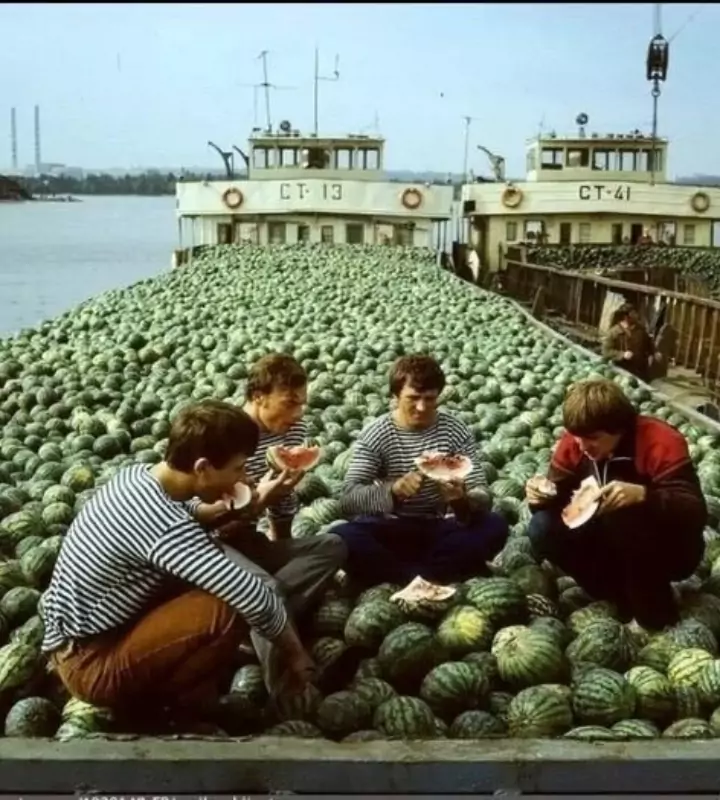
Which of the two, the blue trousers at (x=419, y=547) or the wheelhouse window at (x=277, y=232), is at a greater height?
the wheelhouse window at (x=277, y=232)

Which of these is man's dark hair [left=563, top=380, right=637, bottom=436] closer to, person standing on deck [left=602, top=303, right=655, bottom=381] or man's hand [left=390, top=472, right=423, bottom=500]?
man's hand [left=390, top=472, right=423, bottom=500]

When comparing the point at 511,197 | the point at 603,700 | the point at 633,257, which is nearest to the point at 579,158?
Answer: the point at 511,197

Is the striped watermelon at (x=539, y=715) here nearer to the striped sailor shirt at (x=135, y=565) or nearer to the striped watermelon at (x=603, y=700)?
the striped watermelon at (x=603, y=700)

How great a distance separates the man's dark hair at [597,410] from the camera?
172 inches

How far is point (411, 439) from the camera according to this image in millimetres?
5250

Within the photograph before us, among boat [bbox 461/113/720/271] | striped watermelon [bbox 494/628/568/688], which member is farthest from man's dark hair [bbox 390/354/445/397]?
boat [bbox 461/113/720/271]

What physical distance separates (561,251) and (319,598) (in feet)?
77.7

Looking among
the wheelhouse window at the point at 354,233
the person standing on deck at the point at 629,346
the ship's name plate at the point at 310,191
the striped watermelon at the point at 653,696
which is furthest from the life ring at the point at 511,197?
the striped watermelon at the point at 653,696

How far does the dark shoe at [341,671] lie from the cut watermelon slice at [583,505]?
0.96 m

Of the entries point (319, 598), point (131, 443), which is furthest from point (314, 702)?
point (131, 443)

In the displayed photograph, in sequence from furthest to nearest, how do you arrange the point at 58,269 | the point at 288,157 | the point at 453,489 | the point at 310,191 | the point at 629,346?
1. the point at 58,269
2. the point at 288,157
3. the point at 310,191
4. the point at 629,346
5. the point at 453,489

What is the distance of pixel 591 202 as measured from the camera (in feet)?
106

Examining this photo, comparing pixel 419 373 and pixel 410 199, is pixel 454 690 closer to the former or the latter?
pixel 419 373

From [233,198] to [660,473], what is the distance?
1157 inches
